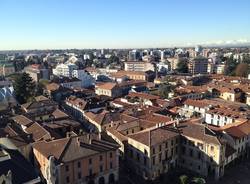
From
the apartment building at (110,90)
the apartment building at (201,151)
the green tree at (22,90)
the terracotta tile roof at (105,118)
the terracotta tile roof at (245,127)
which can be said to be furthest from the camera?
the apartment building at (110,90)

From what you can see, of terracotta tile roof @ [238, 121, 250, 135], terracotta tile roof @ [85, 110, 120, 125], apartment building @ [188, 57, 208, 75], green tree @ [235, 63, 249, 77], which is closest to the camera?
terracotta tile roof @ [238, 121, 250, 135]

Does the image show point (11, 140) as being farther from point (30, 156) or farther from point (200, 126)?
point (200, 126)

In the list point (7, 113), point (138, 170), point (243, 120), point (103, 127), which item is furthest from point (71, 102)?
point (243, 120)

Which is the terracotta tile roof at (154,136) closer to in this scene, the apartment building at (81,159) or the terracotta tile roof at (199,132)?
the terracotta tile roof at (199,132)

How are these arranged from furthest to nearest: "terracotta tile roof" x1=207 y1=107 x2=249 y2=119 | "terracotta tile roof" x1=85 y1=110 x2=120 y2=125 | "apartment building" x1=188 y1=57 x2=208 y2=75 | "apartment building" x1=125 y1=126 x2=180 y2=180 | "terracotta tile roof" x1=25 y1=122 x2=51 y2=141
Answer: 1. "apartment building" x1=188 y1=57 x2=208 y2=75
2. "terracotta tile roof" x1=207 y1=107 x2=249 y2=119
3. "terracotta tile roof" x1=85 y1=110 x2=120 y2=125
4. "terracotta tile roof" x1=25 y1=122 x2=51 y2=141
5. "apartment building" x1=125 y1=126 x2=180 y2=180

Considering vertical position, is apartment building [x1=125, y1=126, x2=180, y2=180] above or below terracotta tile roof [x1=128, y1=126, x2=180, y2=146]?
below

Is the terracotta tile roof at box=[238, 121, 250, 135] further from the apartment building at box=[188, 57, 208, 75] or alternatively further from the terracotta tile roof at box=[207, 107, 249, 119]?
the apartment building at box=[188, 57, 208, 75]

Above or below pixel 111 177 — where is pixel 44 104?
above

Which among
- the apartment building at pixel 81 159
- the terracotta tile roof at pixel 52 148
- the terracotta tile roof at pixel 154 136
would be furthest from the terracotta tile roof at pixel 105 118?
the terracotta tile roof at pixel 52 148

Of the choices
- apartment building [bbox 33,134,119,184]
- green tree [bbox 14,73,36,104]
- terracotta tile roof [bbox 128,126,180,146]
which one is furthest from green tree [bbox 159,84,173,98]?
apartment building [bbox 33,134,119,184]

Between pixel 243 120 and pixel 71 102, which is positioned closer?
pixel 243 120

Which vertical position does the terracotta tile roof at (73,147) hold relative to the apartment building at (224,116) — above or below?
above
